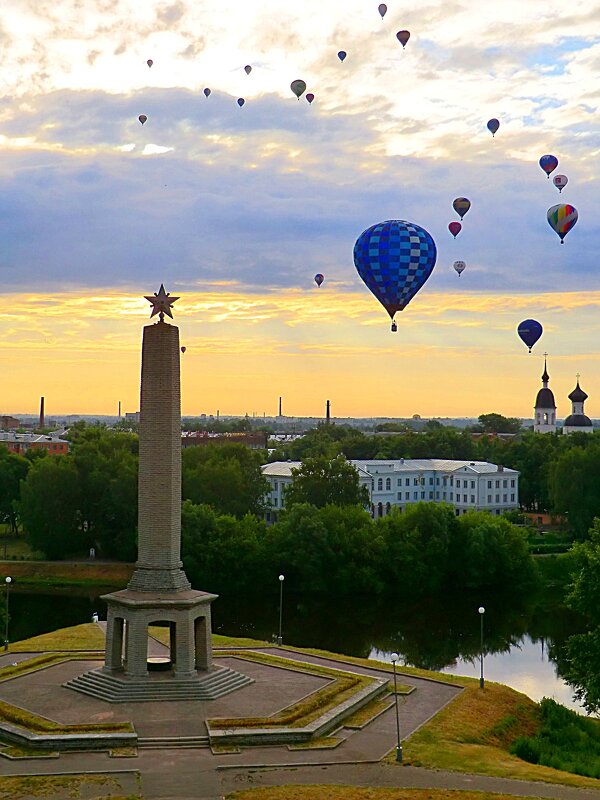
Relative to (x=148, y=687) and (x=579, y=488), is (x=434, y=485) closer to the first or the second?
(x=579, y=488)

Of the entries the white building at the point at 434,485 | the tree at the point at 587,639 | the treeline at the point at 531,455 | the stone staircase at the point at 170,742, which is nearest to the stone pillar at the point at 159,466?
the stone staircase at the point at 170,742

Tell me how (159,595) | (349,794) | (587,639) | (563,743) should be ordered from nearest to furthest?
(349,794) < (563,743) < (159,595) < (587,639)

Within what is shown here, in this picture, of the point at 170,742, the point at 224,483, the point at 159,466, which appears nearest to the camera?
the point at 170,742

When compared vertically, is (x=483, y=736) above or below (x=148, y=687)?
below

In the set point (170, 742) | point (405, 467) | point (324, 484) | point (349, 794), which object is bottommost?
point (349, 794)

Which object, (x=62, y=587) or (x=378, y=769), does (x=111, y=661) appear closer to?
(x=378, y=769)

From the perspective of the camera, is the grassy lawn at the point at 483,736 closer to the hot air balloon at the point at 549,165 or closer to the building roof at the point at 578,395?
the hot air balloon at the point at 549,165

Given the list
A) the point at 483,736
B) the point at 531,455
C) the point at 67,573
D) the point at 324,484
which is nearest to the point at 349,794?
the point at 483,736
